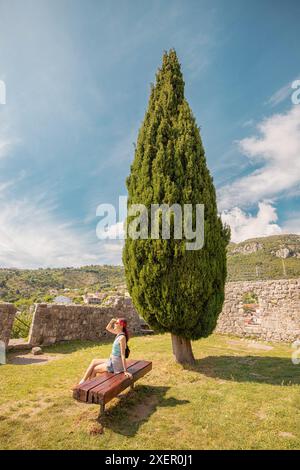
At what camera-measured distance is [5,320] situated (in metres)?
8.76

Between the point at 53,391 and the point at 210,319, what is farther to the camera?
the point at 210,319

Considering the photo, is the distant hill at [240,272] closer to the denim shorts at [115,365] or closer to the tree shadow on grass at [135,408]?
the tree shadow on grass at [135,408]

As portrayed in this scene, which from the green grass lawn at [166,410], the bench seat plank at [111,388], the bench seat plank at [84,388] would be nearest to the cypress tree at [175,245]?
the green grass lawn at [166,410]

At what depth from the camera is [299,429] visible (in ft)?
12.7

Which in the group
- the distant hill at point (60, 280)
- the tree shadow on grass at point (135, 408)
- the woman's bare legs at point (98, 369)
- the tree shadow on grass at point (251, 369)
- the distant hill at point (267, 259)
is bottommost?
the distant hill at point (60, 280)

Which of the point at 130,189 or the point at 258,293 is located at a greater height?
the point at 130,189

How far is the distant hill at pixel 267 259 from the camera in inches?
1631

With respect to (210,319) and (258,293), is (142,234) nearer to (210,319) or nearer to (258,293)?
(210,319)

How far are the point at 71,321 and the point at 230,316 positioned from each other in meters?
7.98

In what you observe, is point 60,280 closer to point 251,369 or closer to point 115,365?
point 251,369

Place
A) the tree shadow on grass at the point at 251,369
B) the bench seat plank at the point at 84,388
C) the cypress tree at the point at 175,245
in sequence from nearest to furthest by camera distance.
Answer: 1. the bench seat plank at the point at 84,388
2. the tree shadow on grass at the point at 251,369
3. the cypress tree at the point at 175,245
